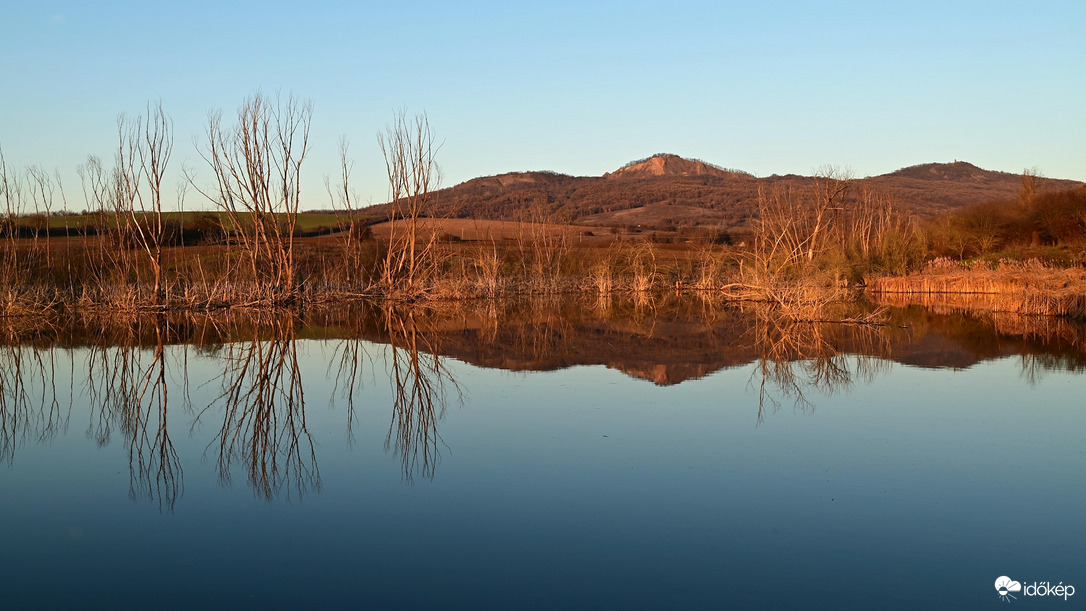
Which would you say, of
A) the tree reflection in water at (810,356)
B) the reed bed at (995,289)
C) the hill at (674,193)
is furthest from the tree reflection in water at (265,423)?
the hill at (674,193)

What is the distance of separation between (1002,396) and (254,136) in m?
18.3

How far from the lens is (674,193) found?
99.9 m

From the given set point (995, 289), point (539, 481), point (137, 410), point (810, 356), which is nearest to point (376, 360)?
point (137, 410)

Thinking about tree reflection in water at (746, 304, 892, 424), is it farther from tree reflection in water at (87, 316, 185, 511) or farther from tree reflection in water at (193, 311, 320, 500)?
tree reflection in water at (87, 316, 185, 511)

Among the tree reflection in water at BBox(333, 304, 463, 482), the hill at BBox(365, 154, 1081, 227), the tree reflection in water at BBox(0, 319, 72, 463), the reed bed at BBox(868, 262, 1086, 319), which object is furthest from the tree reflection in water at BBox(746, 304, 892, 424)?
the hill at BBox(365, 154, 1081, 227)

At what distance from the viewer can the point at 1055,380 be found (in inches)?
410

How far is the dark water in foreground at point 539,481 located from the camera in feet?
13.8

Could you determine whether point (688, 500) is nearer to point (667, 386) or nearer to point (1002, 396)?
point (667, 386)

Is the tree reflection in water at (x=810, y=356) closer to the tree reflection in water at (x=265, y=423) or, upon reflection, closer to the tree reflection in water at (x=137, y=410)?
the tree reflection in water at (x=265, y=423)

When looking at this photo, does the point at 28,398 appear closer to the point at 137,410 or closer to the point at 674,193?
the point at 137,410

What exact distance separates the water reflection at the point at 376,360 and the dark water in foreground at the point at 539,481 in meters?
0.07

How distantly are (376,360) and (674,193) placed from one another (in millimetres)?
90757

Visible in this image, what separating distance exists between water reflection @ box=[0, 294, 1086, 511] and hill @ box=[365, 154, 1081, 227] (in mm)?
56826

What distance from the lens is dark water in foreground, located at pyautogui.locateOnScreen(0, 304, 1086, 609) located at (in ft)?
13.8
